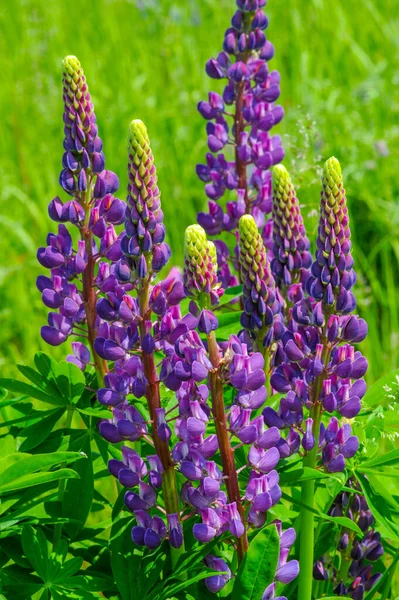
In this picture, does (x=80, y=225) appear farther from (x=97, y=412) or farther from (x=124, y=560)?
(x=124, y=560)

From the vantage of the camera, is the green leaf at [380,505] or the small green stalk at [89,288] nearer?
the green leaf at [380,505]

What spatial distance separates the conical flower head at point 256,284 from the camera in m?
1.60

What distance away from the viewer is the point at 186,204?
4.26 meters

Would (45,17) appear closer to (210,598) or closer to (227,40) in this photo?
(227,40)

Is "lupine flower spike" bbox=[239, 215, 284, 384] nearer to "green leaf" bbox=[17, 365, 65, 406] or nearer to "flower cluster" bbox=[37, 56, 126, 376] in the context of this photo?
"flower cluster" bbox=[37, 56, 126, 376]

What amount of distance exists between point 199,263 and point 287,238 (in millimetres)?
473

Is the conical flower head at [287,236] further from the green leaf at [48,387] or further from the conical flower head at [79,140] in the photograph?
the green leaf at [48,387]

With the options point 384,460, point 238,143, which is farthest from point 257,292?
point 238,143

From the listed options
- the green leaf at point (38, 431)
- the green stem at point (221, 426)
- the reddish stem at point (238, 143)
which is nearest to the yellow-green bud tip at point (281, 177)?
the green stem at point (221, 426)

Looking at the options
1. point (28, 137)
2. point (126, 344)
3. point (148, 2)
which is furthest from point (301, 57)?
point (126, 344)

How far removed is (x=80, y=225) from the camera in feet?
6.00

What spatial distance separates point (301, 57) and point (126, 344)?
12.3 ft

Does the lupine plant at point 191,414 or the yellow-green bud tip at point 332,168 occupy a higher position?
the yellow-green bud tip at point 332,168

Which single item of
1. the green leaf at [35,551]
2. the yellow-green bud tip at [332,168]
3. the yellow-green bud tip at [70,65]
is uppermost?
the yellow-green bud tip at [70,65]
